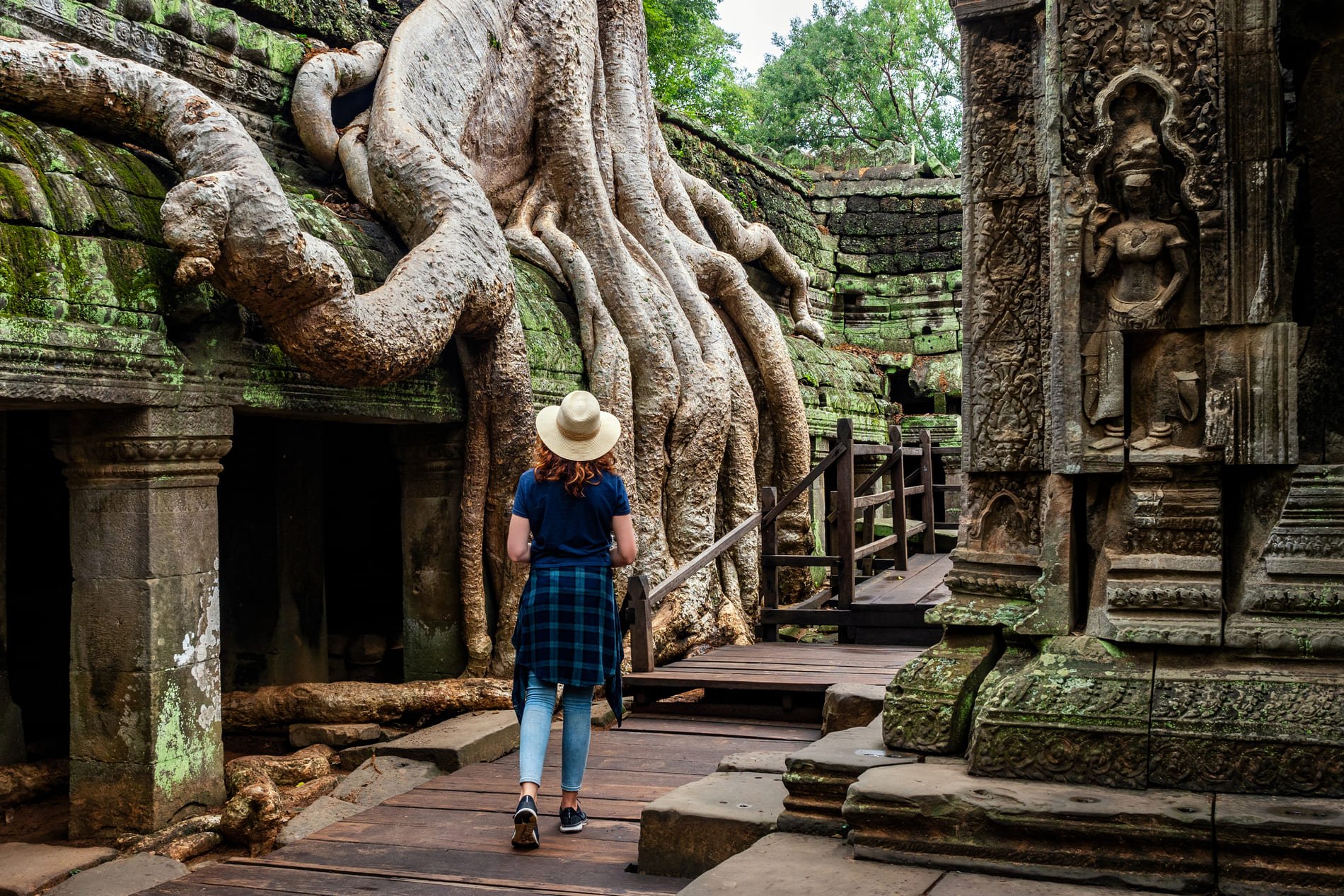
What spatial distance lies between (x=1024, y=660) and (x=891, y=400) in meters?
10.9

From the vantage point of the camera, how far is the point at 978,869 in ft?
9.27

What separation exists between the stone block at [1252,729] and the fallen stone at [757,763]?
1327 millimetres

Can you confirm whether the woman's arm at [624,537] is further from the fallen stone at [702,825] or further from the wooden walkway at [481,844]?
the wooden walkway at [481,844]

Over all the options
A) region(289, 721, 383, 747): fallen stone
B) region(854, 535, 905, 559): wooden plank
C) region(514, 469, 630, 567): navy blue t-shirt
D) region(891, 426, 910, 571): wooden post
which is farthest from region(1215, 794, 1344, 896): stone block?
region(891, 426, 910, 571): wooden post

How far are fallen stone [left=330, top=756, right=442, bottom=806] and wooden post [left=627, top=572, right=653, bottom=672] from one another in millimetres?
1455

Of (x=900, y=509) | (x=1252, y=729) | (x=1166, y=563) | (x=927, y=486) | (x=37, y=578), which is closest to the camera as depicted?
(x=1252, y=729)

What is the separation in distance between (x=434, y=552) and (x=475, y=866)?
8.85ft

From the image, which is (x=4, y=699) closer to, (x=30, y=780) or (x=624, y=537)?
(x=30, y=780)

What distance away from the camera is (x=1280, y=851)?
103 inches

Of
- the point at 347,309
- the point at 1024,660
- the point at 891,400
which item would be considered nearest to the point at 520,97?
the point at 347,309

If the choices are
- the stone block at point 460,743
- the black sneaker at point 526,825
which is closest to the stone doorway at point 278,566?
the stone block at point 460,743

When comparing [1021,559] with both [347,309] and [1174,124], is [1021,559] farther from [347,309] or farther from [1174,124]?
[347,309]

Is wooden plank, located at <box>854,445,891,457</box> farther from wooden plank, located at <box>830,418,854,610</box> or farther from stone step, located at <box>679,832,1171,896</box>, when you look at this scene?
stone step, located at <box>679,832,1171,896</box>

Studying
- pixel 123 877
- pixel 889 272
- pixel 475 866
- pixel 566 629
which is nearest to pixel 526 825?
pixel 475 866
